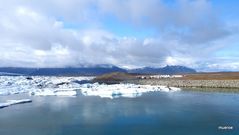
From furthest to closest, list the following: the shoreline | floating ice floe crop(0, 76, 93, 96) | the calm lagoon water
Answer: the shoreline → floating ice floe crop(0, 76, 93, 96) → the calm lagoon water

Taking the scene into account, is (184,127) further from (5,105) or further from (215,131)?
(5,105)

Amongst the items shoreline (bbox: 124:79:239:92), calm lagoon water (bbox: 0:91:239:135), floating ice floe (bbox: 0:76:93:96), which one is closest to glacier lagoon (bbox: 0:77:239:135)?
calm lagoon water (bbox: 0:91:239:135)

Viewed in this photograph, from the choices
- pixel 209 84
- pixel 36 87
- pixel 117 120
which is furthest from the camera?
pixel 209 84

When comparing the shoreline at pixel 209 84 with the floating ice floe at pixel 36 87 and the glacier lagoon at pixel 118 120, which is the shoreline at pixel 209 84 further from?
the glacier lagoon at pixel 118 120

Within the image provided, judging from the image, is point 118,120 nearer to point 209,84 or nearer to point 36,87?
point 36,87

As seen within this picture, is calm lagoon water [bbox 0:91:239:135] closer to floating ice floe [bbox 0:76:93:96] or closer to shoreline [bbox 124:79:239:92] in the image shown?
floating ice floe [bbox 0:76:93:96]

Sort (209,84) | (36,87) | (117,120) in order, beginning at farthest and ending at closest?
(209,84) < (36,87) < (117,120)

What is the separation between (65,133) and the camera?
9.98 metres

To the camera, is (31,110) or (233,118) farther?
(31,110)

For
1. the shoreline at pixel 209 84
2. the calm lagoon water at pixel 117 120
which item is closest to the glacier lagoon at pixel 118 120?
the calm lagoon water at pixel 117 120

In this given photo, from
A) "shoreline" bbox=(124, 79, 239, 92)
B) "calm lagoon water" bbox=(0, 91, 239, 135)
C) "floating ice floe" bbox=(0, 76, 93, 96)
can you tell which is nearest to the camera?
"calm lagoon water" bbox=(0, 91, 239, 135)

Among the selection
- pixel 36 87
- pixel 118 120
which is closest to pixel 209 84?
pixel 36 87

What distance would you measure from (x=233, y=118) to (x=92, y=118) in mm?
5421

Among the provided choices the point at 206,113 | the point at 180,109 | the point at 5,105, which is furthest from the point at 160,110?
the point at 5,105
